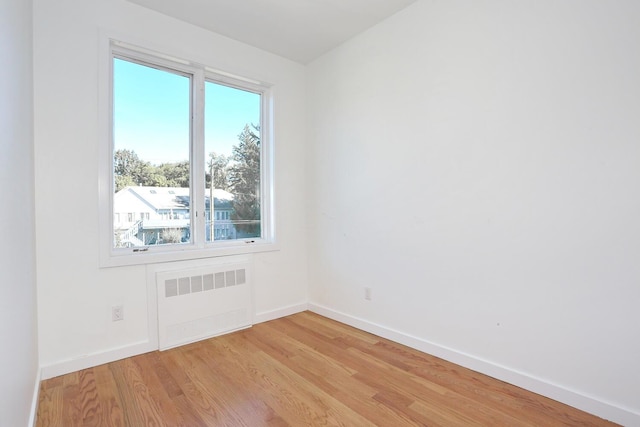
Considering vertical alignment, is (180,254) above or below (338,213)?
below

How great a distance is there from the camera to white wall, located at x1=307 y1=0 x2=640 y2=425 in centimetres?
169

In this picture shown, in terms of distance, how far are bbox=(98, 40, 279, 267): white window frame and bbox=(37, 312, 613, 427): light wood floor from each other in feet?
2.68

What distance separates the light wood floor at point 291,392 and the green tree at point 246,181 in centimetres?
127

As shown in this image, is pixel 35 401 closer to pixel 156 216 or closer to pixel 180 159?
pixel 156 216

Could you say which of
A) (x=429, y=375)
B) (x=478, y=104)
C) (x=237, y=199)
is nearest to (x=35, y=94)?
(x=237, y=199)

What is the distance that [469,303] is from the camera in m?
2.27

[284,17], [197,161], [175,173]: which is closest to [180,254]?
[175,173]

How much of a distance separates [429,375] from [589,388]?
34.4 inches

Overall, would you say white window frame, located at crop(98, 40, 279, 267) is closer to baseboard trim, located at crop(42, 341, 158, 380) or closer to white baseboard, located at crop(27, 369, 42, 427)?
baseboard trim, located at crop(42, 341, 158, 380)

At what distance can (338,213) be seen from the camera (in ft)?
A: 10.7

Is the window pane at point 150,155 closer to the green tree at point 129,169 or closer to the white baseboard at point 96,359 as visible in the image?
the green tree at point 129,169

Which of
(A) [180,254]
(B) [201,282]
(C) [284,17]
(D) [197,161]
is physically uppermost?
(C) [284,17]

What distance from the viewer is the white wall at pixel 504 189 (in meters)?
1.69

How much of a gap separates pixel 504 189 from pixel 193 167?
2.60 meters
